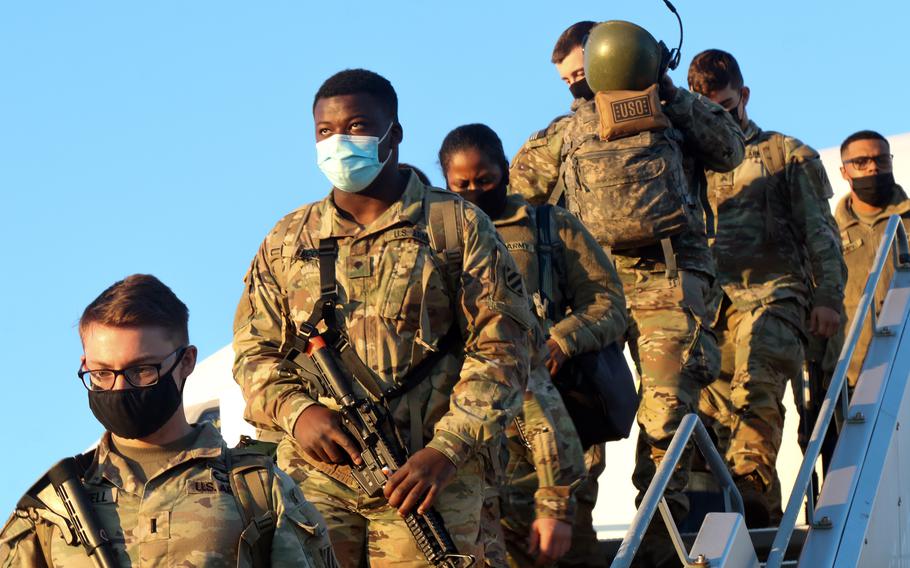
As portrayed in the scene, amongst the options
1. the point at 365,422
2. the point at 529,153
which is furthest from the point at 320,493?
the point at 529,153

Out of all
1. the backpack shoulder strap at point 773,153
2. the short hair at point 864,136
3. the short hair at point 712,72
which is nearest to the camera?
the short hair at point 712,72

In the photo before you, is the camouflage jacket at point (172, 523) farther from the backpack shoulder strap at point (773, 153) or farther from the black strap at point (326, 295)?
the backpack shoulder strap at point (773, 153)

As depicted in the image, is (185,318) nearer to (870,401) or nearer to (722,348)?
(870,401)

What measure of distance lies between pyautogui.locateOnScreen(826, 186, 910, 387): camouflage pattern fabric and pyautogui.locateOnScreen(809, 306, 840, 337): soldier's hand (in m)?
2.05

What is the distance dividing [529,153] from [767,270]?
1.60m

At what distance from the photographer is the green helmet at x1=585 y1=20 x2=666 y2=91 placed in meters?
7.35

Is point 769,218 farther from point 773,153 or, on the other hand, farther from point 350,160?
point 350,160

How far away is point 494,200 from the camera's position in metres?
6.92

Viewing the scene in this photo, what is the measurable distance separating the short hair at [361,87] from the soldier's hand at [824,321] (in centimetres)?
379

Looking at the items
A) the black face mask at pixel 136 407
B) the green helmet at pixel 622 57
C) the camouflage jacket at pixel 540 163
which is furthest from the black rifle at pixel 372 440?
the camouflage jacket at pixel 540 163

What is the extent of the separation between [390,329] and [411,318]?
3.0 inches

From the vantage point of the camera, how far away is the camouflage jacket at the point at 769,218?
873 centimetres

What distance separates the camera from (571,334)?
679 centimetres

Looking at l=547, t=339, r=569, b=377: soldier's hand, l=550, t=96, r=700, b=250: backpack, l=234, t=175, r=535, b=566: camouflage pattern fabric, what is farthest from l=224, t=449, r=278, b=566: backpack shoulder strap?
l=550, t=96, r=700, b=250: backpack
